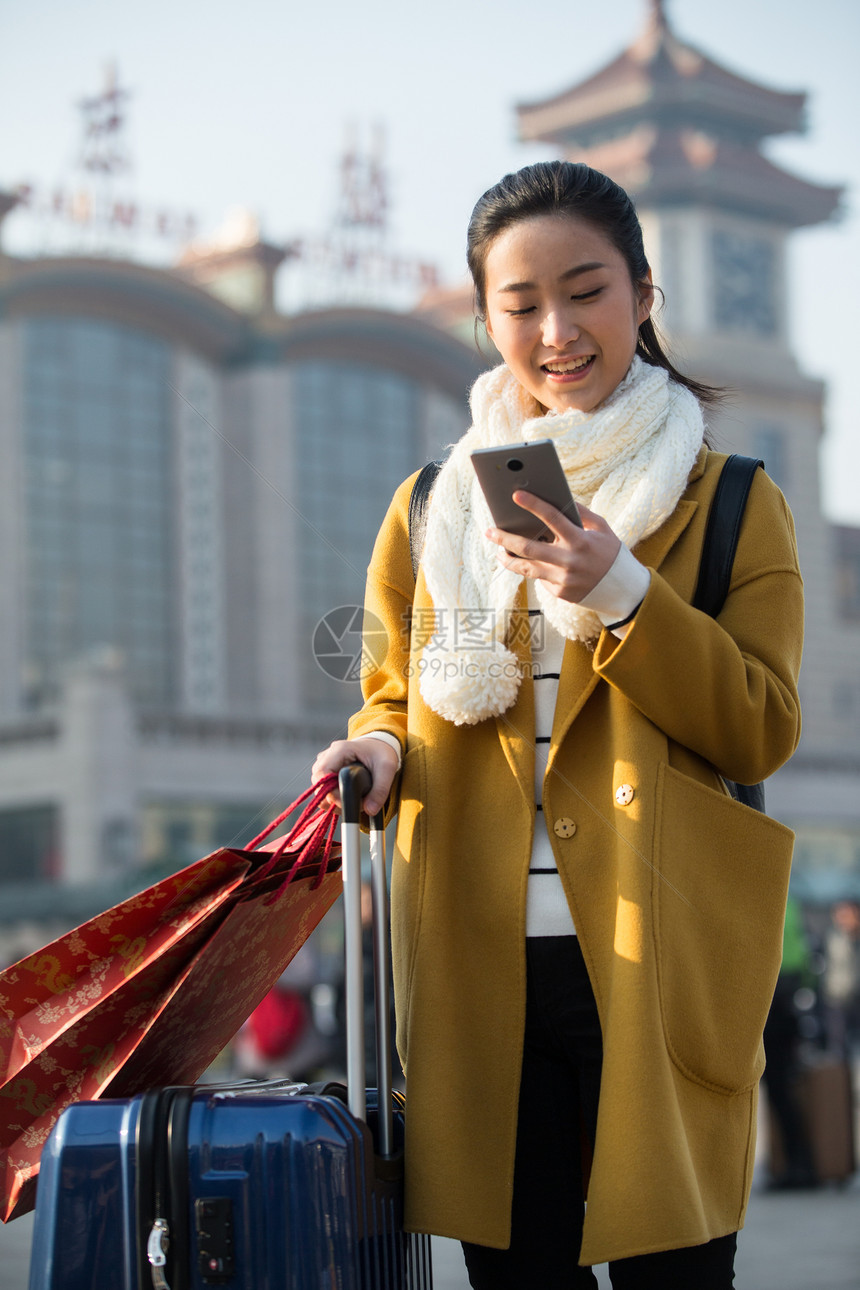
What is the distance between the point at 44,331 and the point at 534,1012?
3247 centimetres

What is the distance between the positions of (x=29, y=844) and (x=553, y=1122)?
25462 millimetres

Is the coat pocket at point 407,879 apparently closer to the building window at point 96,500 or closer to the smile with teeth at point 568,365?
the smile with teeth at point 568,365

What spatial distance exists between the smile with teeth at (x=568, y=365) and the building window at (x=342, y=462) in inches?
1306

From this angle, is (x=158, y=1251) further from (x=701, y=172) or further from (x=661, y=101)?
(x=661, y=101)

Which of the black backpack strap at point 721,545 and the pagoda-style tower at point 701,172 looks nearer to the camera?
the black backpack strap at point 721,545

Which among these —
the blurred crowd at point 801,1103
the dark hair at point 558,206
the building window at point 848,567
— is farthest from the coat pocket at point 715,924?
the building window at point 848,567

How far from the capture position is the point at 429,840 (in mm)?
1826

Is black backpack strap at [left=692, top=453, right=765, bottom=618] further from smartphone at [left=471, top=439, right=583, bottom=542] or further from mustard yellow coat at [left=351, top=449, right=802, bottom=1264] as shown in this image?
smartphone at [left=471, top=439, right=583, bottom=542]

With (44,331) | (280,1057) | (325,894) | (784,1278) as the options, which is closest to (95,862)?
(44,331)

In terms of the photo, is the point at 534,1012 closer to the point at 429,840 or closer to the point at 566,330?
the point at 429,840

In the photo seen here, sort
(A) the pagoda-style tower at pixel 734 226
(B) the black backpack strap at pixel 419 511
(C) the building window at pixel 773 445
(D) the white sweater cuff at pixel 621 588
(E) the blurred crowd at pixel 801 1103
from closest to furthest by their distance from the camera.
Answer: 1. (D) the white sweater cuff at pixel 621 588
2. (B) the black backpack strap at pixel 419 511
3. (E) the blurred crowd at pixel 801 1103
4. (C) the building window at pixel 773 445
5. (A) the pagoda-style tower at pixel 734 226

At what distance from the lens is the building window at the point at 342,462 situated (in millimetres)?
35812

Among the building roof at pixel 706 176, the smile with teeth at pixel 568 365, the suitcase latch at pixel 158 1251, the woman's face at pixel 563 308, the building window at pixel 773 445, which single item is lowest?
the suitcase latch at pixel 158 1251

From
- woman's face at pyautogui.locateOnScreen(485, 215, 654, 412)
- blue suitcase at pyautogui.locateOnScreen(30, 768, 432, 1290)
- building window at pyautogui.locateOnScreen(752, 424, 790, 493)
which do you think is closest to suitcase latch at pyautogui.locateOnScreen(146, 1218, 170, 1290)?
blue suitcase at pyautogui.locateOnScreen(30, 768, 432, 1290)
